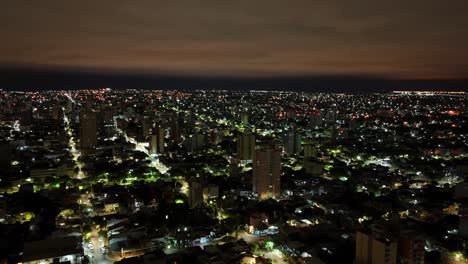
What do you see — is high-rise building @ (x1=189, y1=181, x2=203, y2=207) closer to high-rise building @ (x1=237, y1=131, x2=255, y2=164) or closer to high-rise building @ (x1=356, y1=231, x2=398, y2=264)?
high-rise building @ (x1=356, y1=231, x2=398, y2=264)

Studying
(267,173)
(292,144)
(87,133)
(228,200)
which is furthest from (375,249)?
(87,133)

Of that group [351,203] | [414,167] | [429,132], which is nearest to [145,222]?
[351,203]

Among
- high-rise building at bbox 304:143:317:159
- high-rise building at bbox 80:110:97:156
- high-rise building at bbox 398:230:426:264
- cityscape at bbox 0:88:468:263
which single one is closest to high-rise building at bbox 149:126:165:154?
cityscape at bbox 0:88:468:263

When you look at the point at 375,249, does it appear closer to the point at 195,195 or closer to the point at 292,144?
Result: the point at 195,195

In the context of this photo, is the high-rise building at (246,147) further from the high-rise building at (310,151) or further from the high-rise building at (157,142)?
the high-rise building at (157,142)

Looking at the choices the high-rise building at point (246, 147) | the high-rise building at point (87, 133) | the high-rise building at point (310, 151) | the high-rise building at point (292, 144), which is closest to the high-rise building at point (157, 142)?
the high-rise building at point (87, 133)

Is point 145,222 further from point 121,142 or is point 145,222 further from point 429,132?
point 429,132

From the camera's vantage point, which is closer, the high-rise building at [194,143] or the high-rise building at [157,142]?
the high-rise building at [157,142]
